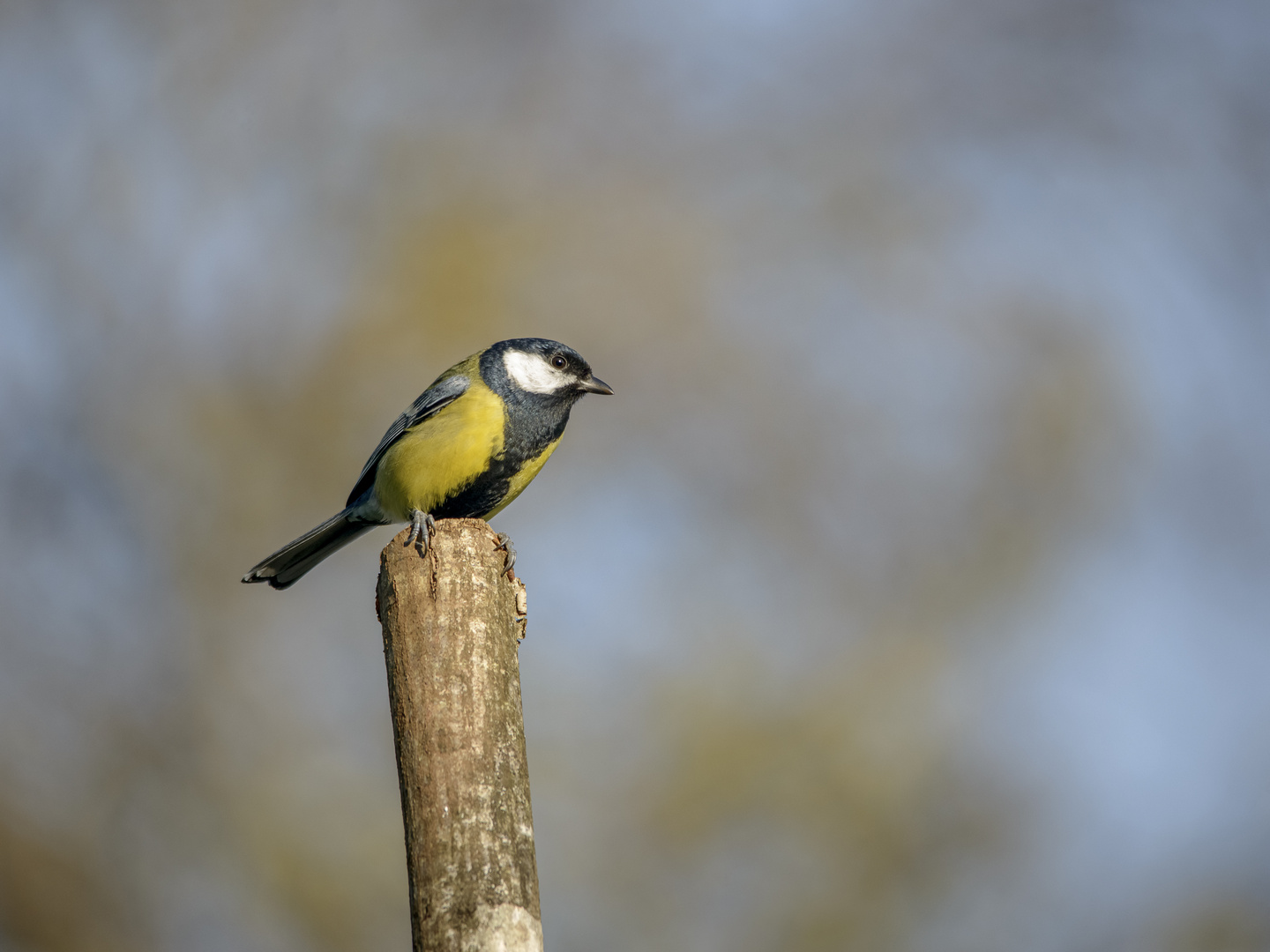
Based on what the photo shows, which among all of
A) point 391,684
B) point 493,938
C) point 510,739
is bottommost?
point 493,938

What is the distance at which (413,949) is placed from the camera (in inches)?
98.6

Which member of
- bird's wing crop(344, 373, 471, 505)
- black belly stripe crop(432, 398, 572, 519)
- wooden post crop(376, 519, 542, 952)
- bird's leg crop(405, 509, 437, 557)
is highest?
bird's wing crop(344, 373, 471, 505)

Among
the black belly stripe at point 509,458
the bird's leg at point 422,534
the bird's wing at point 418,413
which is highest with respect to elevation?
the bird's wing at point 418,413

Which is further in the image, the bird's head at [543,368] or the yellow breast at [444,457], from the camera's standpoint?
the bird's head at [543,368]

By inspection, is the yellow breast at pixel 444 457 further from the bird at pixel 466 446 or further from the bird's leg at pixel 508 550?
the bird's leg at pixel 508 550

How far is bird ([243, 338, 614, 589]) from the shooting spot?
5023 millimetres

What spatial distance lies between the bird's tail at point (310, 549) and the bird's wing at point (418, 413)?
0.16 m

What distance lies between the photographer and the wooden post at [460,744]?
248 cm

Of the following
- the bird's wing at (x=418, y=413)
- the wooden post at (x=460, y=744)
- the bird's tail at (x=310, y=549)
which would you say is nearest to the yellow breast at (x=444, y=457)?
the bird's wing at (x=418, y=413)

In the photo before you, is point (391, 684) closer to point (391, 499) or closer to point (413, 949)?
point (413, 949)

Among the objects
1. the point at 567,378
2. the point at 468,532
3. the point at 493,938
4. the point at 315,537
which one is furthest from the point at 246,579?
the point at 493,938

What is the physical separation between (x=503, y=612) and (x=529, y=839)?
2.11 ft

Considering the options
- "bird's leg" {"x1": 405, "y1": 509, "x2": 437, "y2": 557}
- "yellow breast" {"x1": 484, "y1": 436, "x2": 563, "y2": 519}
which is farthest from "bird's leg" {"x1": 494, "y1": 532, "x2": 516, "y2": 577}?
"yellow breast" {"x1": 484, "y1": 436, "x2": 563, "y2": 519}

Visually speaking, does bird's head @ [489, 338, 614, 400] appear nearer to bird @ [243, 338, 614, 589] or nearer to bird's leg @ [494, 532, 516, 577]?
bird @ [243, 338, 614, 589]
